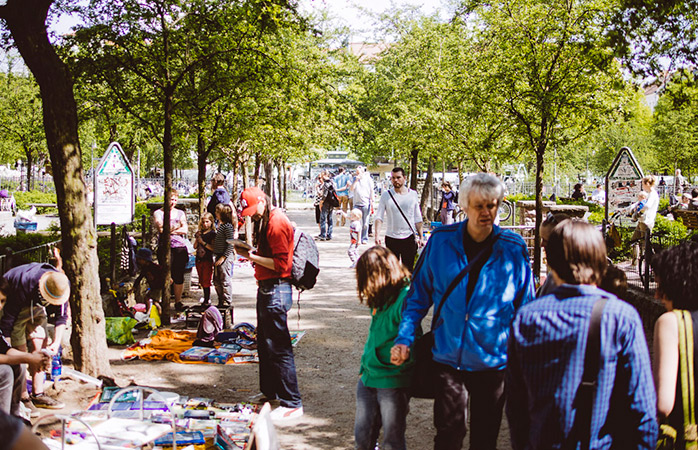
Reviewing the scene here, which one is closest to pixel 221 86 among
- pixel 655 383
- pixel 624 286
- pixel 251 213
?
pixel 251 213

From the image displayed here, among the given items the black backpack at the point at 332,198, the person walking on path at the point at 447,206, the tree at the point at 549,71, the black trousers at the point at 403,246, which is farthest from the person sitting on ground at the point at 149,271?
the person walking on path at the point at 447,206

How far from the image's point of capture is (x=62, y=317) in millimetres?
6266

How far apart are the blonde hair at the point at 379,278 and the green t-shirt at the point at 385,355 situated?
5 centimetres

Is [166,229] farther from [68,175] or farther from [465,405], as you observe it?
[465,405]

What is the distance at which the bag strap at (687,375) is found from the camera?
2.82 metres

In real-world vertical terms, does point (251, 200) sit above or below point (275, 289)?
above

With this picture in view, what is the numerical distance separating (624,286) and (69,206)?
4.67 m

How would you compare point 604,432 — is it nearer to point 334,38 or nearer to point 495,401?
point 495,401

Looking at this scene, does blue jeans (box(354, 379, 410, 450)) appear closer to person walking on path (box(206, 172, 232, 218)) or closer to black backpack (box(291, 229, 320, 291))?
black backpack (box(291, 229, 320, 291))

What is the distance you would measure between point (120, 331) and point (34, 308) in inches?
101

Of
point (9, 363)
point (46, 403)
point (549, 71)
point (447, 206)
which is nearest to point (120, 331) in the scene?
point (46, 403)

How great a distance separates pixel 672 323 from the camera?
2.82 metres

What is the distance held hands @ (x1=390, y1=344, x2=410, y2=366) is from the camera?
3686mm

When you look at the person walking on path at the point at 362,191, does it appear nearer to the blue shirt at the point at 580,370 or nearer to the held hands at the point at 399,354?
→ the held hands at the point at 399,354
